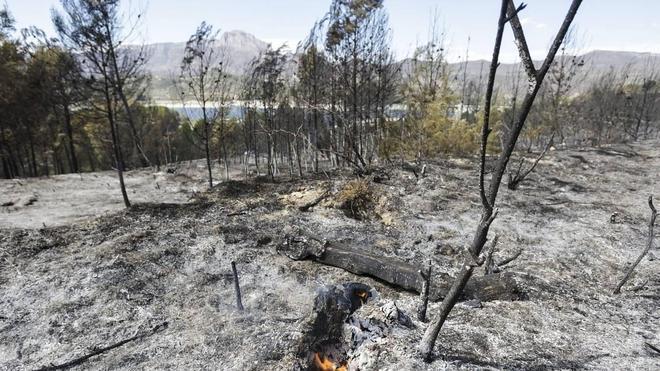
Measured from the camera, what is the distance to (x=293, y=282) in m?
5.51

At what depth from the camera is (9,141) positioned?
18.4 meters

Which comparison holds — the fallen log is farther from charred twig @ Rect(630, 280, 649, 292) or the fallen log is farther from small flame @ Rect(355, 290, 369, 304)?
charred twig @ Rect(630, 280, 649, 292)

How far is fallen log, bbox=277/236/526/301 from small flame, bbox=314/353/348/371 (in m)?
1.58

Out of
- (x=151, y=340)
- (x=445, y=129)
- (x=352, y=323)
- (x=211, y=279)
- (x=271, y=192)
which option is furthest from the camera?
(x=445, y=129)

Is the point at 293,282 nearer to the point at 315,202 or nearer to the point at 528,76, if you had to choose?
the point at 315,202

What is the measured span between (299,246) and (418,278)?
6.79ft

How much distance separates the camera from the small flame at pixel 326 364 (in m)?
3.63

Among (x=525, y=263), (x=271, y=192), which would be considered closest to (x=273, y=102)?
(x=271, y=192)

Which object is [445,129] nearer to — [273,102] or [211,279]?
[273,102]

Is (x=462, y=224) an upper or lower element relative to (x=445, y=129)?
lower

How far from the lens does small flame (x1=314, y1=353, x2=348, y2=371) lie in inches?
143

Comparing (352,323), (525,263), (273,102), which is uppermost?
(273,102)

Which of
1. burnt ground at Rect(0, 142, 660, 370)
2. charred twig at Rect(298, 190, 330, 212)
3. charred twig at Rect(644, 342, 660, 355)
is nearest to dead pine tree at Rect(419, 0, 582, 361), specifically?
burnt ground at Rect(0, 142, 660, 370)

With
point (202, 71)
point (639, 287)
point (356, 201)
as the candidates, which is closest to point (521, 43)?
point (639, 287)
